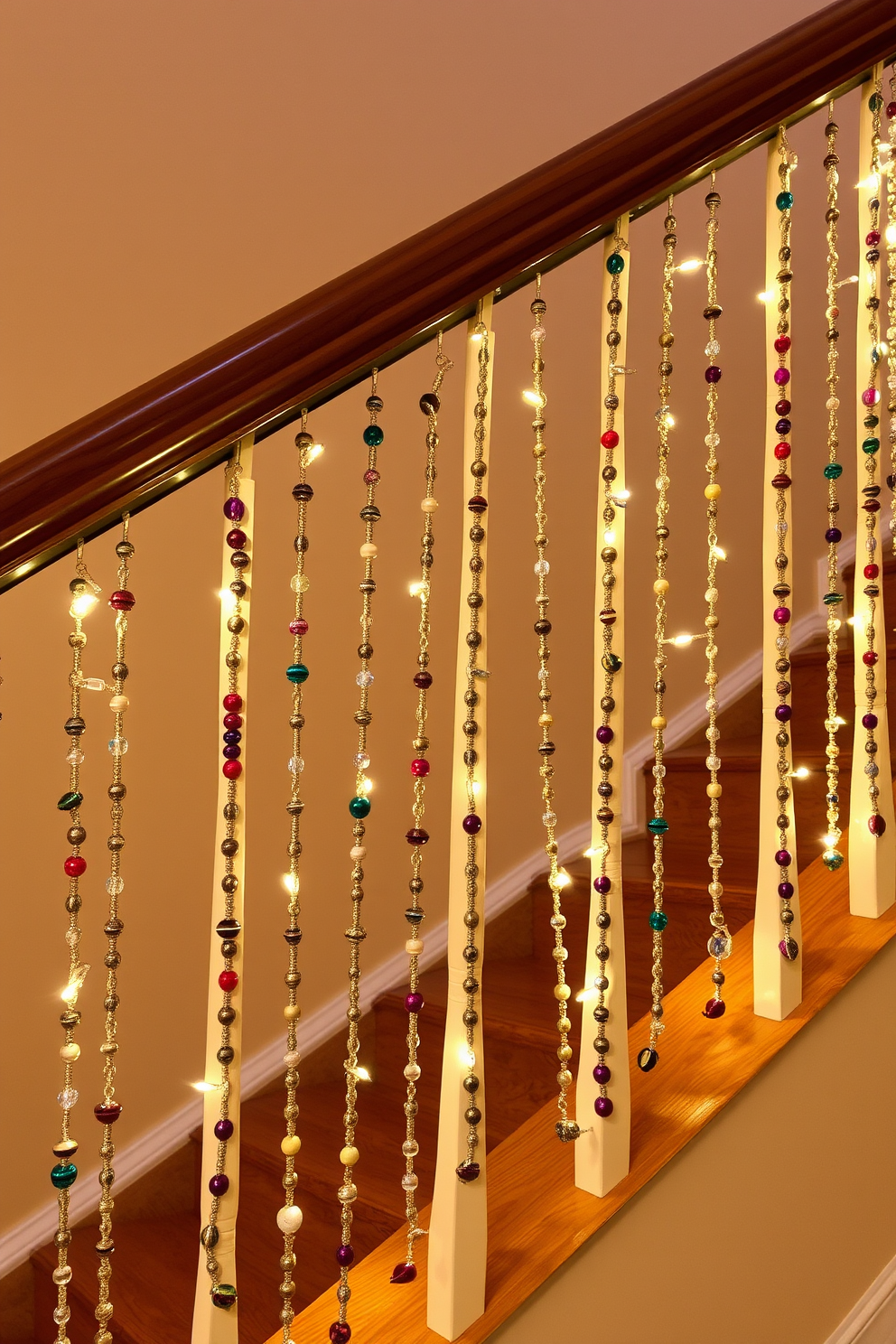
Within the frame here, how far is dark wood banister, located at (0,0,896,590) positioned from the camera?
2.73 feet

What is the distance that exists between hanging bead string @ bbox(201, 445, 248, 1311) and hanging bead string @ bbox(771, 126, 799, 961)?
626mm

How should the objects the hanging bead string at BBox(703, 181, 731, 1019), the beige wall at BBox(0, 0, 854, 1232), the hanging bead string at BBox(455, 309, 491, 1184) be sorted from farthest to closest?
the beige wall at BBox(0, 0, 854, 1232)
the hanging bead string at BBox(703, 181, 731, 1019)
the hanging bead string at BBox(455, 309, 491, 1184)

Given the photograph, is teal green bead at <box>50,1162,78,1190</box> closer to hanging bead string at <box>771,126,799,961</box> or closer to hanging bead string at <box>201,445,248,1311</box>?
hanging bead string at <box>201,445,248,1311</box>

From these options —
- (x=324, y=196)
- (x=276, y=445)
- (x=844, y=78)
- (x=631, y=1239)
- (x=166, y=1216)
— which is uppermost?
(x=324, y=196)

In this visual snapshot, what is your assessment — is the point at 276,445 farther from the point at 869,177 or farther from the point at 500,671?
the point at 869,177

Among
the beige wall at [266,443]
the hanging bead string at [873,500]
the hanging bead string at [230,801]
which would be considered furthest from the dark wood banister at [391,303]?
the beige wall at [266,443]

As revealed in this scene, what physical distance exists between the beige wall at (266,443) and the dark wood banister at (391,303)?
4.00ft

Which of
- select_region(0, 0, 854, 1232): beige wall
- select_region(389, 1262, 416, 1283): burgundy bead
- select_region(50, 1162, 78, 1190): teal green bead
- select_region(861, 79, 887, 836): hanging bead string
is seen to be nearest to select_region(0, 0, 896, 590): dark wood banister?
select_region(861, 79, 887, 836): hanging bead string

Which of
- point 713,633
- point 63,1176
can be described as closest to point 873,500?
point 713,633

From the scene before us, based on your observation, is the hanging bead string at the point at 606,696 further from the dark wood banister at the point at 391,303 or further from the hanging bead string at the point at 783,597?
the hanging bead string at the point at 783,597

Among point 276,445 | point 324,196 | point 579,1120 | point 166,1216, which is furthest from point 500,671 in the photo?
point 579,1120

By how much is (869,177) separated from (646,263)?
5.69 feet

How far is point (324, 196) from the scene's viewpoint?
233 centimetres

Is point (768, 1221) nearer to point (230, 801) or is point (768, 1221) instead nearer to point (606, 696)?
point (606, 696)
